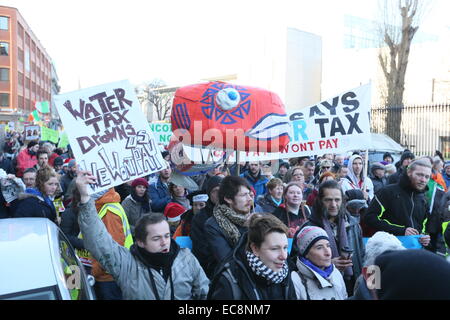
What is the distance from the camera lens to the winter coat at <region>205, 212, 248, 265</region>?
3.37 m

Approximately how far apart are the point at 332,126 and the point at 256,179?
6.02 ft

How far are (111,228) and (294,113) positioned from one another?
3.71 meters

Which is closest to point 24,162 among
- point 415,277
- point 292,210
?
point 292,210

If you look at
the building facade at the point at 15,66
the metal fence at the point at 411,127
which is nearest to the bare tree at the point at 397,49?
the metal fence at the point at 411,127

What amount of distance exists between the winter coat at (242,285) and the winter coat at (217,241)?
26.5 inches

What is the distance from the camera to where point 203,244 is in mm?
3686

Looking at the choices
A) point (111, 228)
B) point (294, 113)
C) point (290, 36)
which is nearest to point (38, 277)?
point (111, 228)

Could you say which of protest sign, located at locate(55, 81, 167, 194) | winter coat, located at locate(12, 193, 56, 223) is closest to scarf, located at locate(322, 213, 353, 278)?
protest sign, located at locate(55, 81, 167, 194)

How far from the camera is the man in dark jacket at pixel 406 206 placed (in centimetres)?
446

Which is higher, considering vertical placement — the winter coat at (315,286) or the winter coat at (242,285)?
the winter coat at (242,285)

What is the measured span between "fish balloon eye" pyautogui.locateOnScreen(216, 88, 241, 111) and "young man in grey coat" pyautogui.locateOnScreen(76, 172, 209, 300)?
2056mm

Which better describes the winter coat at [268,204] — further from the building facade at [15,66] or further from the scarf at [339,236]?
the building facade at [15,66]

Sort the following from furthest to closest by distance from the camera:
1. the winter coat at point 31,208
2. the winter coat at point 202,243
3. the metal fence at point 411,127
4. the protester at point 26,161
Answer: the metal fence at point 411,127 → the protester at point 26,161 → the winter coat at point 31,208 → the winter coat at point 202,243

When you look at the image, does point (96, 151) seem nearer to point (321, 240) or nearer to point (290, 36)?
point (321, 240)
